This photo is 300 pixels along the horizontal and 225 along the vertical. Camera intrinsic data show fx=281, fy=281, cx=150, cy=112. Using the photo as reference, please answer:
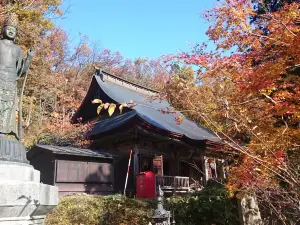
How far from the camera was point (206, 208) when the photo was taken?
7.93 metres

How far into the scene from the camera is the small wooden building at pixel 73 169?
33.5ft

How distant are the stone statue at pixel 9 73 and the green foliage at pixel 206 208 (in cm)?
580

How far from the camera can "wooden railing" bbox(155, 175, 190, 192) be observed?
12117 mm

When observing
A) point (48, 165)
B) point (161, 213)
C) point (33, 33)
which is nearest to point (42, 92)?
point (33, 33)

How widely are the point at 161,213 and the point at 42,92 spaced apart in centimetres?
1769

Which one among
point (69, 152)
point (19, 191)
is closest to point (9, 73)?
point (19, 191)

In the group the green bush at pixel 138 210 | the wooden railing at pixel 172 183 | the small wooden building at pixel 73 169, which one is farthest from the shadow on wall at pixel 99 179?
the green bush at pixel 138 210

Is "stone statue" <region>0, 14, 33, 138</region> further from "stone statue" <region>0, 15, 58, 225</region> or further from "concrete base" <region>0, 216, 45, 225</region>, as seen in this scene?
"concrete base" <region>0, 216, 45, 225</region>

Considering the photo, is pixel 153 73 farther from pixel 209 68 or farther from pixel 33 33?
pixel 209 68

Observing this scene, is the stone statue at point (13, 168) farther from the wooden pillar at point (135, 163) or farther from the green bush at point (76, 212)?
the wooden pillar at point (135, 163)

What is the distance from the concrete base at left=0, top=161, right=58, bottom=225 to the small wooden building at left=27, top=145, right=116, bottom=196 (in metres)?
6.77

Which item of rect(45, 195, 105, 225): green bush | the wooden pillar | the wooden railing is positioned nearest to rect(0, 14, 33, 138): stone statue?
→ rect(45, 195, 105, 225): green bush

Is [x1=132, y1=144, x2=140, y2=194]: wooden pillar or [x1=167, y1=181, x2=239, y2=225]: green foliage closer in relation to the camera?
[x1=167, y1=181, x2=239, y2=225]: green foliage

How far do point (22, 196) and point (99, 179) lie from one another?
27.4ft
